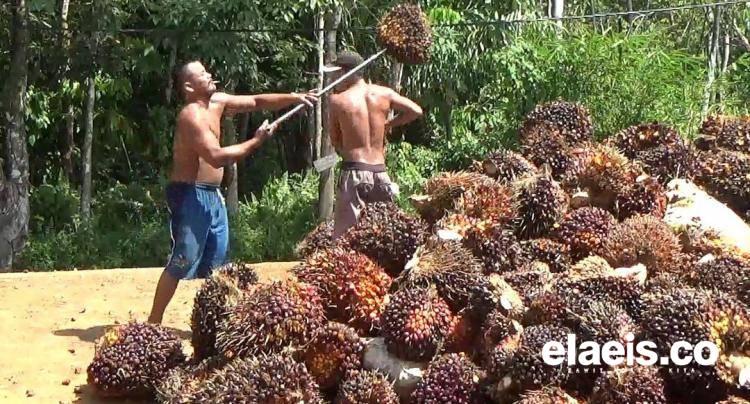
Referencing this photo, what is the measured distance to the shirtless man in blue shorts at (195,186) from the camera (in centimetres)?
486

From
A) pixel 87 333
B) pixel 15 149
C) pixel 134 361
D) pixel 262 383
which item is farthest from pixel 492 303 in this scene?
pixel 15 149

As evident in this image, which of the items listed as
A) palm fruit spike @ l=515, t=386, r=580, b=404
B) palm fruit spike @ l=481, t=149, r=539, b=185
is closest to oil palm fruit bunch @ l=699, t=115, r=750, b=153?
palm fruit spike @ l=481, t=149, r=539, b=185

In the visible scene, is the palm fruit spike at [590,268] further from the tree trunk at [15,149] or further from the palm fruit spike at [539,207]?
the tree trunk at [15,149]

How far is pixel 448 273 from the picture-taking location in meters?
3.44

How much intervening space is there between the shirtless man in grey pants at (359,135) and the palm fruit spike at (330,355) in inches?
72.0

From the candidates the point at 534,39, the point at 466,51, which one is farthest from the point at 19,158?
the point at 534,39

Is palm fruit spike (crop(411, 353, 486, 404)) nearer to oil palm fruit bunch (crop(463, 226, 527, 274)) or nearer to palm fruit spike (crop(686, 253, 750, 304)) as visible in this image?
oil palm fruit bunch (crop(463, 226, 527, 274))

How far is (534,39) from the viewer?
1121 cm

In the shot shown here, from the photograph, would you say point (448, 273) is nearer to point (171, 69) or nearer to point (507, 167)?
point (507, 167)

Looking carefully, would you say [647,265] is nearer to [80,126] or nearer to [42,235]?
[42,235]

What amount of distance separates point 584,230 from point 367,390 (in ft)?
3.43

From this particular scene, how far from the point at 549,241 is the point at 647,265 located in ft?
1.28

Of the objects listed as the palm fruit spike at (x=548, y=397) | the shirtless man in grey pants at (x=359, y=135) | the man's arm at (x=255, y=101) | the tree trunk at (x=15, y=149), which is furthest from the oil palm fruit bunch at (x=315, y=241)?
the tree trunk at (x=15, y=149)

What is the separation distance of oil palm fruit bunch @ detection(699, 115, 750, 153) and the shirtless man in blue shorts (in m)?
1.96
